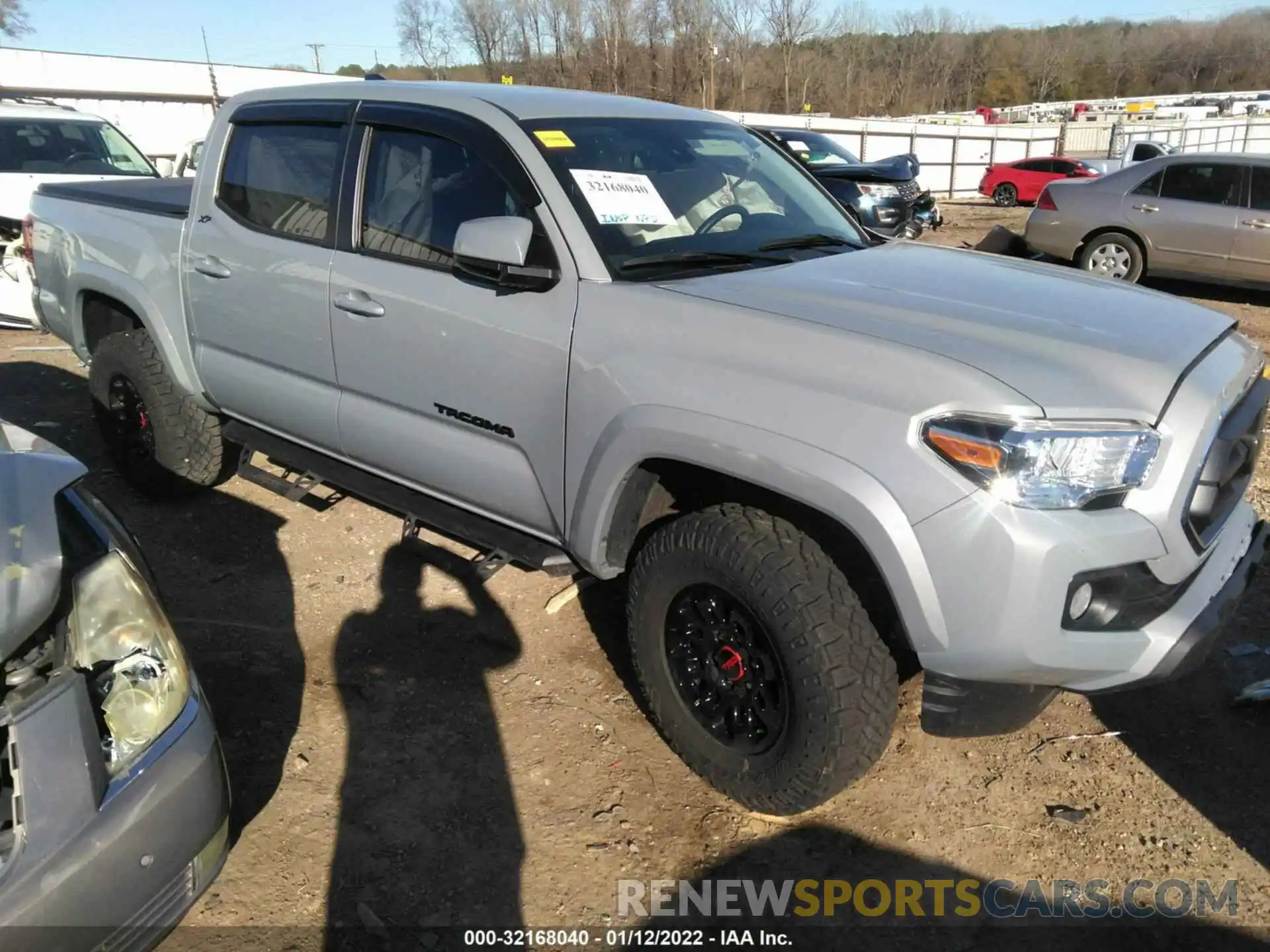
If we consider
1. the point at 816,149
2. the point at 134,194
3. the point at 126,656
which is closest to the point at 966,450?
the point at 126,656

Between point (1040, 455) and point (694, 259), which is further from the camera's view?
A: point (694, 259)

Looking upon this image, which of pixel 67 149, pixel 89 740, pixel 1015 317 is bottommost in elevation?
pixel 89 740

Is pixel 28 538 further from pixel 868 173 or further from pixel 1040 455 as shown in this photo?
pixel 868 173

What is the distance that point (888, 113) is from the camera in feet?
268

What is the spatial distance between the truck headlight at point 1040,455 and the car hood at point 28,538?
6.21ft

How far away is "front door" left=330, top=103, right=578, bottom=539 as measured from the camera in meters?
2.88

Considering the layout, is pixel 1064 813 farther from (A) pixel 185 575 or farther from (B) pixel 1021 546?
(A) pixel 185 575

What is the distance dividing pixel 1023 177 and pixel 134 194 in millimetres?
24158

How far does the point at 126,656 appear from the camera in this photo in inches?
81.4

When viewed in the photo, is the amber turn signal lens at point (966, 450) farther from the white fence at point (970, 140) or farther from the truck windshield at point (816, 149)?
the white fence at point (970, 140)

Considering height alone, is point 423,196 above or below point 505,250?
Result: above

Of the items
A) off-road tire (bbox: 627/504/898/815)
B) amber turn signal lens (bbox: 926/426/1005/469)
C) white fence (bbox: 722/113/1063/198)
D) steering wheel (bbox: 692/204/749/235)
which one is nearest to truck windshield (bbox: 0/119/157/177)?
steering wheel (bbox: 692/204/749/235)

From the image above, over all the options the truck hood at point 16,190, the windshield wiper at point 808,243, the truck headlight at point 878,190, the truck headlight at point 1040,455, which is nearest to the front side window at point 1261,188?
the truck headlight at point 878,190

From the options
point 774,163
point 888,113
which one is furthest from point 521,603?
point 888,113
